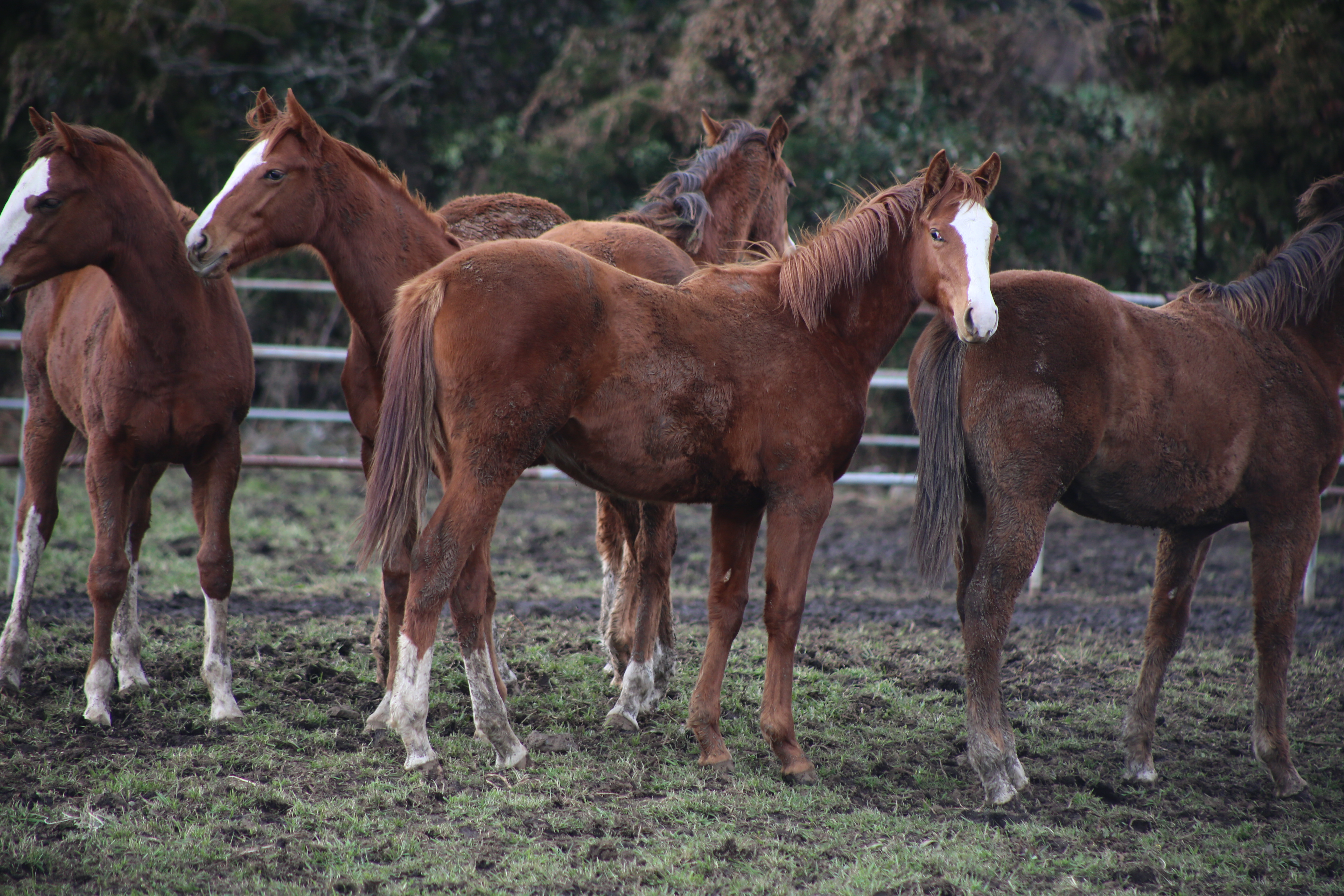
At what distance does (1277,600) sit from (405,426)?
3.13 m

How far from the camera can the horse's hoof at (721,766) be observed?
3.53 metres

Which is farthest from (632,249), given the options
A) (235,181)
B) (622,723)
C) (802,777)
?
(802,777)

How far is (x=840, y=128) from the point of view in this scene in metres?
10.7

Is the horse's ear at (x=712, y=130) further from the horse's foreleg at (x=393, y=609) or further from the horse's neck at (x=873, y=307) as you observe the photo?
the horse's foreleg at (x=393, y=609)

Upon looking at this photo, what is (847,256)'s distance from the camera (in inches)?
145

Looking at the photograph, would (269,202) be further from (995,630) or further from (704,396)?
(995,630)

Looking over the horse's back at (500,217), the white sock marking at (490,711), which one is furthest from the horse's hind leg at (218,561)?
the horse's back at (500,217)

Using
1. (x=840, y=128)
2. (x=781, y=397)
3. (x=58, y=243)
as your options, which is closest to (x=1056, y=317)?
(x=781, y=397)

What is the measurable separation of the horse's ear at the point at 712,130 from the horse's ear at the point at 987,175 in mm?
2576

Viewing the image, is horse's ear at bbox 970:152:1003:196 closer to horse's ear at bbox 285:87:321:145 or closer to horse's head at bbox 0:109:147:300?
horse's ear at bbox 285:87:321:145

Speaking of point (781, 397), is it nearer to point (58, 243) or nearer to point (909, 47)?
point (58, 243)

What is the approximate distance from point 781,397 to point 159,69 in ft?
32.8

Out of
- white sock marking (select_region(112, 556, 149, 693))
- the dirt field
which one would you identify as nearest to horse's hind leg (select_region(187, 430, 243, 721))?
the dirt field

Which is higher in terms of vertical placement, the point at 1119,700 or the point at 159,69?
the point at 159,69
